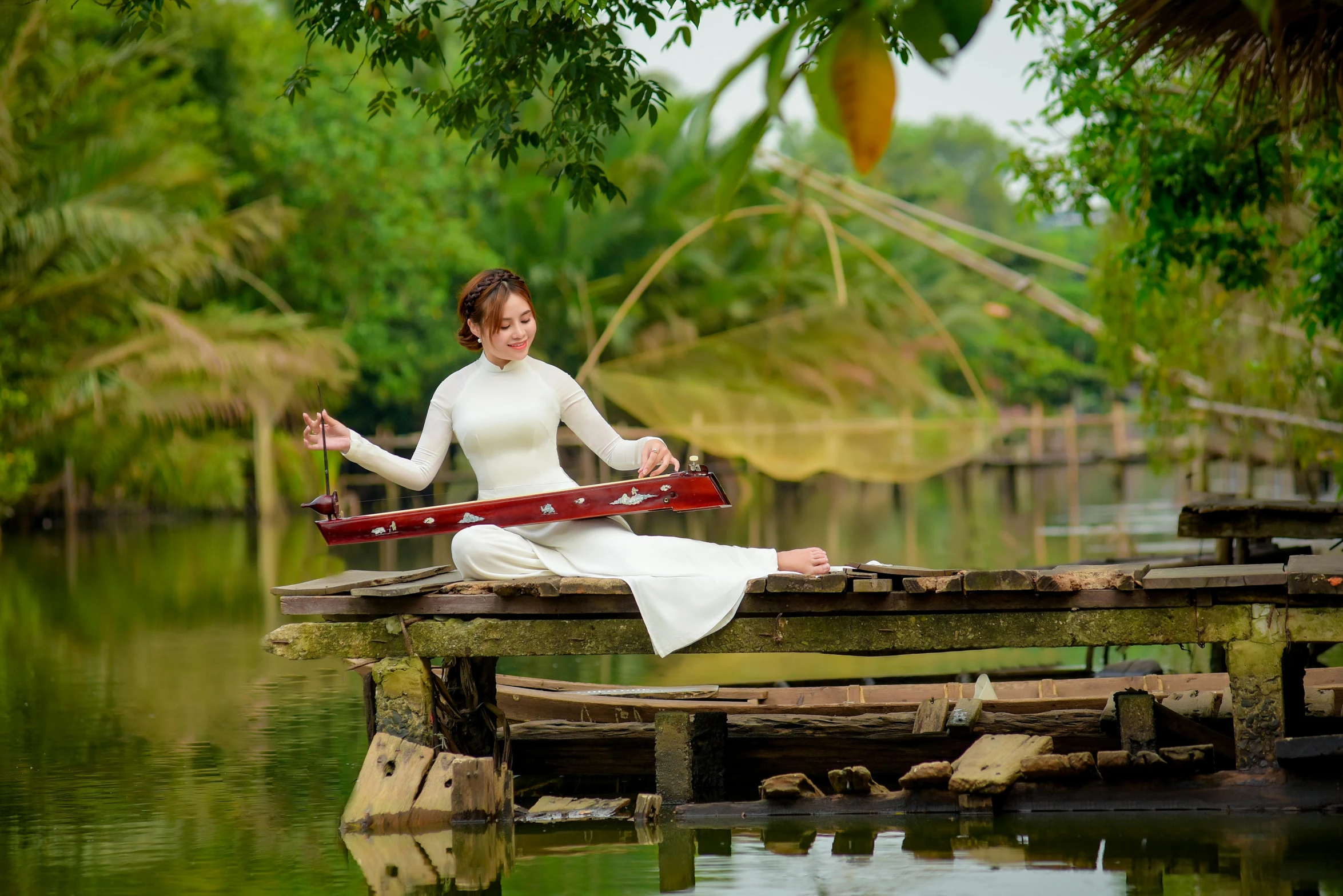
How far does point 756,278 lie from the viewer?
28.6m

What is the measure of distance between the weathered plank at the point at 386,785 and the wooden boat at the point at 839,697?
1.01m

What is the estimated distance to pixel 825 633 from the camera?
15.6ft

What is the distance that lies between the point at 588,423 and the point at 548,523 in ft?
1.33

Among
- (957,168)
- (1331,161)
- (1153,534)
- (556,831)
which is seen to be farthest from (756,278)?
(957,168)

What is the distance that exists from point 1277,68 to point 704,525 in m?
18.3

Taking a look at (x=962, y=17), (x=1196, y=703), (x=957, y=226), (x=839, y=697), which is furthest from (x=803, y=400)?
(x=962, y=17)

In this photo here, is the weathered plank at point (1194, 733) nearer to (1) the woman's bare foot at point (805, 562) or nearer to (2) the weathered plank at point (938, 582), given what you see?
(2) the weathered plank at point (938, 582)

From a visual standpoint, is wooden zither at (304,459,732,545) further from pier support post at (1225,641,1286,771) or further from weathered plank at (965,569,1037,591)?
pier support post at (1225,641,1286,771)

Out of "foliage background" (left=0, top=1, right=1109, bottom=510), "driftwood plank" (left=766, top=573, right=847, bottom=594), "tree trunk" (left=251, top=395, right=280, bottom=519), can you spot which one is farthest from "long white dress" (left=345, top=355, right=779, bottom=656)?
"tree trunk" (left=251, top=395, right=280, bottom=519)

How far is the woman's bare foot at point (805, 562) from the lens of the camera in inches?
186

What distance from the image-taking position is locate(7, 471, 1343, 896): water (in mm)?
4223

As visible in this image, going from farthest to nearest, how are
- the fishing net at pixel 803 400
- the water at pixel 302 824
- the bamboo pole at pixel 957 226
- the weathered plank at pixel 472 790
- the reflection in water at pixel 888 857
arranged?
1. the fishing net at pixel 803 400
2. the bamboo pole at pixel 957 226
3. the weathered plank at pixel 472 790
4. the water at pixel 302 824
5. the reflection in water at pixel 888 857

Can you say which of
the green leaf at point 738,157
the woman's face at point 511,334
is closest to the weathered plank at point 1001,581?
the woman's face at point 511,334

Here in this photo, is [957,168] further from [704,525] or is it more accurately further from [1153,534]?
[1153,534]
